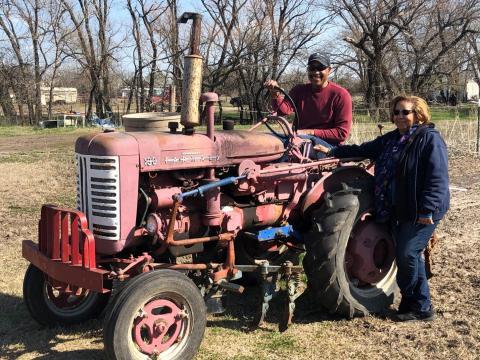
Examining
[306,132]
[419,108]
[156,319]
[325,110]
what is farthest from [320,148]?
[156,319]

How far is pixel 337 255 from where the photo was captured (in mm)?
3760

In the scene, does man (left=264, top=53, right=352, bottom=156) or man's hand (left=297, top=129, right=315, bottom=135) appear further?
man (left=264, top=53, right=352, bottom=156)

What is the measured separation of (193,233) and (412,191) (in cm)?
153

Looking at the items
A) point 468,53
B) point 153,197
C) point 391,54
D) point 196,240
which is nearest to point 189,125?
point 153,197

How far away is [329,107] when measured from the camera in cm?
459

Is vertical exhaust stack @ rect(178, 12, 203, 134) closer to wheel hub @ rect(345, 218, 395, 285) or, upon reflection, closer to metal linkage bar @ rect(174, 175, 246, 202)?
metal linkage bar @ rect(174, 175, 246, 202)

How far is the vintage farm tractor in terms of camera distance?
124 inches

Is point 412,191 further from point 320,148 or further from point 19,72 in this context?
point 19,72

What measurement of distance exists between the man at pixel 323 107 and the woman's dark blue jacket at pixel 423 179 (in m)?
0.81

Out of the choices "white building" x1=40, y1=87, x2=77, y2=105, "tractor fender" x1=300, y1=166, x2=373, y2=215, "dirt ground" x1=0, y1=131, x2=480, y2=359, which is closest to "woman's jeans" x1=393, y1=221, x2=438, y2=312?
"dirt ground" x1=0, y1=131, x2=480, y2=359

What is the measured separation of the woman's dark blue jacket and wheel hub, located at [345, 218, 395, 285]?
1.06 ft

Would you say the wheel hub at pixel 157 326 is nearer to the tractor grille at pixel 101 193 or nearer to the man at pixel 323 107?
the tractor grille at pixel 101 193

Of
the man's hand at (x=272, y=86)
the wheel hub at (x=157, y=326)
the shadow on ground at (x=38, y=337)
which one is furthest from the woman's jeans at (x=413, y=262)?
the shadow on ground at (x=38, y=337)

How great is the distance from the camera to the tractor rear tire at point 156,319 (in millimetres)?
2922
